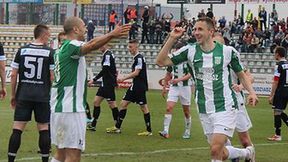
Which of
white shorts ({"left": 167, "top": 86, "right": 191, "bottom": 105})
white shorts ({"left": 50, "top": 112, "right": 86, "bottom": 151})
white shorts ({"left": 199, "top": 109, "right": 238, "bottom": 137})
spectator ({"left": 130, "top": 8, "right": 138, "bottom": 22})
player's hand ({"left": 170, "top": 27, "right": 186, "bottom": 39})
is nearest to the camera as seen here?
white shorts ({"left": 50, "top": 112, "right": 86, "bottom": 151})

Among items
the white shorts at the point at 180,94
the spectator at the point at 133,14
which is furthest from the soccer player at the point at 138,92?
the spectator at the point at 133,14

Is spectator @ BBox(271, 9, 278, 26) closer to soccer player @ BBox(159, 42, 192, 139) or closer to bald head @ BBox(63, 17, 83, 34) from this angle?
soccer player @ BBox(159, 42, 192, 139)

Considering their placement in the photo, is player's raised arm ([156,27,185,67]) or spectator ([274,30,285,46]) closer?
player's raised arm ([156,27,185,67])

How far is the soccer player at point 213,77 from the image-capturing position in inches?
390

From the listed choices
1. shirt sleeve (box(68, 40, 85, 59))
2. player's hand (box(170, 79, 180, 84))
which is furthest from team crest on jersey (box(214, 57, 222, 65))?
player's hand (box(170, 79, 180, 84))

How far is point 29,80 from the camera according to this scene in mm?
11305

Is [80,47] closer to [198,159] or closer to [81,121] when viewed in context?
[81,121]

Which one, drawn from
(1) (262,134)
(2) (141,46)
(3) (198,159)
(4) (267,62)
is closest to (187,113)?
(1) (262,134)

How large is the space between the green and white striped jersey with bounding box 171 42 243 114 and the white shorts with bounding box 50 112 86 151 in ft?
6.28

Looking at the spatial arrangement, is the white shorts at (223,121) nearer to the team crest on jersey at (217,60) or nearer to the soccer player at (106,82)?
the team crest on jersey at (217,60)

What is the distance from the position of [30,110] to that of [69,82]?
2663 mm

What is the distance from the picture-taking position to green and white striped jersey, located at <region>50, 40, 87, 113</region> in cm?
883

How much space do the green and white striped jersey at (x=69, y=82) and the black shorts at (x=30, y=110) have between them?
244 cm

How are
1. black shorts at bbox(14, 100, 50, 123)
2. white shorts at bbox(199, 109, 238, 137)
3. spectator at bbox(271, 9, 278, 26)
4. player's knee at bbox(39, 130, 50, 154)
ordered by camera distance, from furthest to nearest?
spectator at bbox(271, 9, 278, 26) → player's knee at bbox(39, 130, 50, 154) → black shorts at bbox(14, 100, 50, 123) → white shorts at bbox(199, 109, 238, 137)
